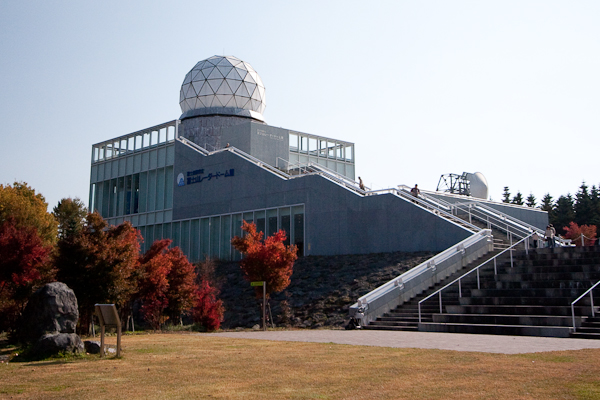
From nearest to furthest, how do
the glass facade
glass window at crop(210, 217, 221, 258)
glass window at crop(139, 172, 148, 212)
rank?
1. the glass facade
2. glass window at crop(210, 217, 221, 258)
3. glass window at crop(139, 172, 148, 212)

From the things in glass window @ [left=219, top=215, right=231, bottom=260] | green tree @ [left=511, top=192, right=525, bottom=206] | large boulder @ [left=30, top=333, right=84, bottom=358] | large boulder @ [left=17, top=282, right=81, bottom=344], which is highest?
green tree @ [left=511, top=192, right=525, bottom=206]

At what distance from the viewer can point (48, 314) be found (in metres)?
13.6

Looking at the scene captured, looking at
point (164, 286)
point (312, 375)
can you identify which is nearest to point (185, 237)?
point (164, 286)

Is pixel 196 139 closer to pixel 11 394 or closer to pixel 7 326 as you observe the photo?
pixel 7 326

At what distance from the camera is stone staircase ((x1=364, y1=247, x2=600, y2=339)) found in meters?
16.4

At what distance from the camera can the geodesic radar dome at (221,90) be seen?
46812mm

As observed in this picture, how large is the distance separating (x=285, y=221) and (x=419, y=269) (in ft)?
45.7

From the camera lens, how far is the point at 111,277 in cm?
1930

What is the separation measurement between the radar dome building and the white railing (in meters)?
1.87

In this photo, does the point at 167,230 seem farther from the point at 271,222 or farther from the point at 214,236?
the point at 271,222

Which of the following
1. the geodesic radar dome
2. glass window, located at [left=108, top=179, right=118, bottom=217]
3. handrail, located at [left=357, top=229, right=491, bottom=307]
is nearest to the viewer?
handrail, located at [left=357, top=229, right=491, bottom=307]

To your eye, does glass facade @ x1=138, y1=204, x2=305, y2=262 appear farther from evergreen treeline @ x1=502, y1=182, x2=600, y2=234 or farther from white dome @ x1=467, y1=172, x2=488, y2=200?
evergreen treeline @ x1=502, y1=182, x2=600, y2=234

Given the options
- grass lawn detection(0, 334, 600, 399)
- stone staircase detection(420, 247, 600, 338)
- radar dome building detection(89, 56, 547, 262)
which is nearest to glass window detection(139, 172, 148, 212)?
radar dome building detection(89, 56, 547, 262)

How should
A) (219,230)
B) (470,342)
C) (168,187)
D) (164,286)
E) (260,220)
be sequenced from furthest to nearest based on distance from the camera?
1. (168,187)
2. (219,230)
3. (260,220)
4. (164,286)
5. (470,342)
